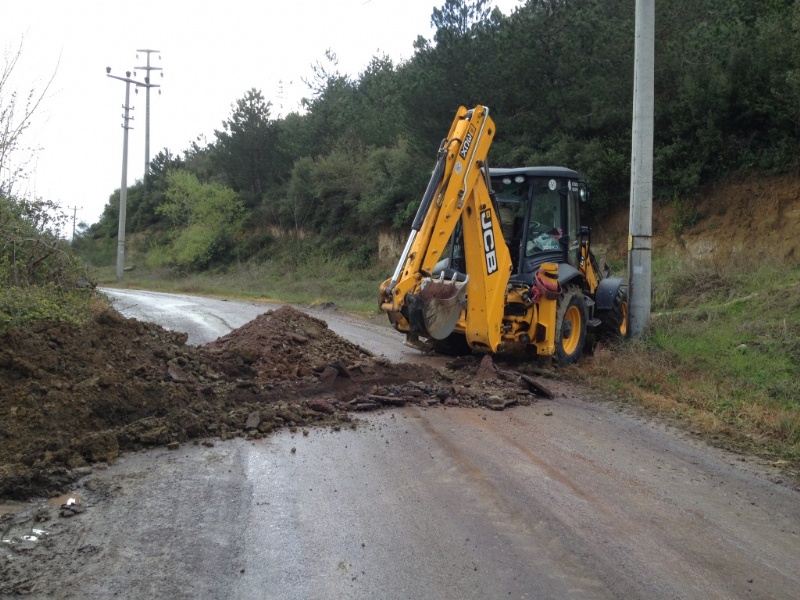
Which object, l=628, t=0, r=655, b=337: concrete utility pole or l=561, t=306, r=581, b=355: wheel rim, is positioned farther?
l=628, t=0, r=655, b=337: concrete utility pole

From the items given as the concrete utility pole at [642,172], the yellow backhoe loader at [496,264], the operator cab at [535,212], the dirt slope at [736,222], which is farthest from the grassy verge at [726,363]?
the dirt slope at [736,222]

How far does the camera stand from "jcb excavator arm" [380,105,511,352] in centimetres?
935

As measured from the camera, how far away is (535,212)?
11.3 m

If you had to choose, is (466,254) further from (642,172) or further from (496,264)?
(642,172)

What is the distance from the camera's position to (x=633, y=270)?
497 inches

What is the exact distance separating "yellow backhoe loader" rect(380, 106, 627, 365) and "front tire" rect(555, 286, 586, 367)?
2 cm

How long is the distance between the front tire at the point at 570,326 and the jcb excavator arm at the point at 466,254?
3.75 feet

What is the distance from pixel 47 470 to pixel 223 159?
47.3 meters

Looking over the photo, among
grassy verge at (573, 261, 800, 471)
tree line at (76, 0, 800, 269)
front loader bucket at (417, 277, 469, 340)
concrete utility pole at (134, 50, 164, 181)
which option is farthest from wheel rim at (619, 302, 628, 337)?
concrete utility pole at (134, 50, 164, 181)

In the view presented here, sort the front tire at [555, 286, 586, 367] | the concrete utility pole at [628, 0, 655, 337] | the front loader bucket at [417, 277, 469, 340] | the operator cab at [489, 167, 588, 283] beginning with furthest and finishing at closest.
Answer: the concrete utility pole at [628, 0, 655, 337], the operator cab at [489, 167, 588, 283], the front tire at [555, 286, 586, 367], the front loader bucket at [417, 277, 469, 340]

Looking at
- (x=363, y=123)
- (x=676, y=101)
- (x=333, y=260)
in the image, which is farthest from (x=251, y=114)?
(x=676, y=101)

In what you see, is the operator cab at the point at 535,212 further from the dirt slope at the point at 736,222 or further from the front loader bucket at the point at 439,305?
the dirt slope at the point at 736,222

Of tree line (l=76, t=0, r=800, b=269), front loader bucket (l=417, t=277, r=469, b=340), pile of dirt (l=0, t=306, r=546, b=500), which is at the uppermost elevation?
tree line (l=76, t=0, r=800, b=269)

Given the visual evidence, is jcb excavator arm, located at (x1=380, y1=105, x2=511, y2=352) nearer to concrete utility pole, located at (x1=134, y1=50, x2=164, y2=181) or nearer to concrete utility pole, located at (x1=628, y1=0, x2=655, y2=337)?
concrete utility pole, located at (x1=628, y1=0, x2=655, y2=337)
